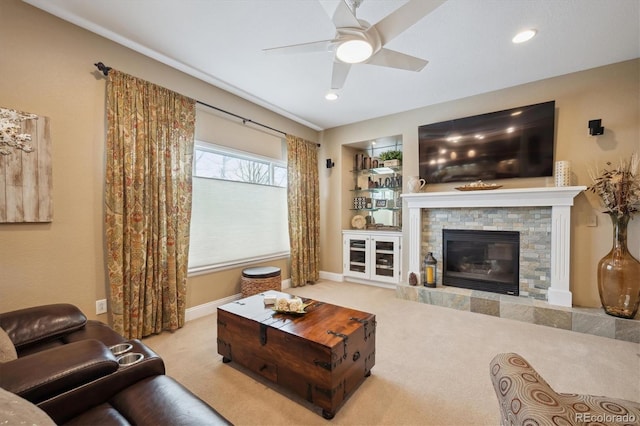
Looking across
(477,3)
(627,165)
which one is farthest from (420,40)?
(627,165)

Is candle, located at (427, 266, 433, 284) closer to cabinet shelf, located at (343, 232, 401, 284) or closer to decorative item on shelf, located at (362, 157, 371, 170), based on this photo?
cabinet shelf, located at (343, 232, 401, 284)

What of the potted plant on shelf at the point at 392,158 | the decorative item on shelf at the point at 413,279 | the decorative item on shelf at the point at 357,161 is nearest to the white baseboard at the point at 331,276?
the decorative item on shelf at the point at 413,279

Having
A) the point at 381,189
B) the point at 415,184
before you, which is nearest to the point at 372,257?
the point at 381,189

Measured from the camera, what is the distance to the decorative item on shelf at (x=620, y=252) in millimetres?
2631

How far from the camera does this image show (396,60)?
2.05 metres

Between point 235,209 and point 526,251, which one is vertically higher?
point 235,209

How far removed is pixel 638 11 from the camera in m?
2.11

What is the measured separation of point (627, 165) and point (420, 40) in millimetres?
2622

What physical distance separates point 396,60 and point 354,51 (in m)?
0.40

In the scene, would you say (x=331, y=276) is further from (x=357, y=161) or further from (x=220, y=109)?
(x=220, y=109)

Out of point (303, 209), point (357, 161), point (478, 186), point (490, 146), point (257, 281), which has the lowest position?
point (257, 281)

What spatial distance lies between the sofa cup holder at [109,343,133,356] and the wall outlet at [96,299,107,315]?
1.30 metres

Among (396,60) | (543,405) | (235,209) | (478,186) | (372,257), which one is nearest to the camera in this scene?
Answer: (543,405)

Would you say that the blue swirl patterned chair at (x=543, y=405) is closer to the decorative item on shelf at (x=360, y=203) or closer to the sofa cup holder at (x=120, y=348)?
the sofa cup holder at (x=120, y=348)
